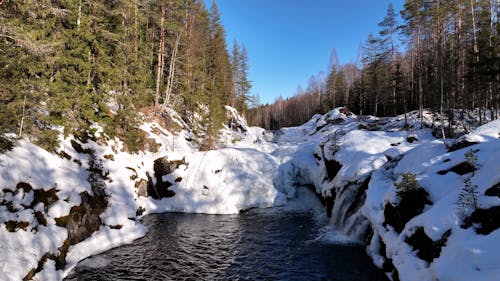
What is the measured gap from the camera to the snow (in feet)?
23.8

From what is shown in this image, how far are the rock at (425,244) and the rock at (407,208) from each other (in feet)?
4.13

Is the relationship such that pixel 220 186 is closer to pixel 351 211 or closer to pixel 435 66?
pixel 351 211

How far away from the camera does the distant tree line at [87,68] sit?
10648mm

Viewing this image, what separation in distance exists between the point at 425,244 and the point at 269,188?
15.6m

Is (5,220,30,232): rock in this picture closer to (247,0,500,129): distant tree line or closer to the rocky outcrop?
the rocky outcrop

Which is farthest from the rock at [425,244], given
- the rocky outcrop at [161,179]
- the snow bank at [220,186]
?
the rocky outcrop at [161,179]

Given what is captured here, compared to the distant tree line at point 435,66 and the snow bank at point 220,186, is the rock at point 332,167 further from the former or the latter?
the distant tree line at point 435,66

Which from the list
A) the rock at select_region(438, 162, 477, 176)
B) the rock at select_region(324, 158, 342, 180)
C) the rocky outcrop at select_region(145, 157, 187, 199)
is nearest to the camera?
the rock at select_region(438, 162, 477, 176)

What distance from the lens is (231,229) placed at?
1574 centimetres

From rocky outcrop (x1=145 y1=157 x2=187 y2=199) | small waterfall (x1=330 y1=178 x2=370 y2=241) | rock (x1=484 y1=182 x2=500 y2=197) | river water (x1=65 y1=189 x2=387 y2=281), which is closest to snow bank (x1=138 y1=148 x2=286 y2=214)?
rocky outcrop (x1=145 y1=157 x2=187 y2=199)

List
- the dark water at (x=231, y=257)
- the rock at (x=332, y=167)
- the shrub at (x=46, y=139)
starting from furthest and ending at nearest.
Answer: the rock at (x=332, y=167)
the shrub at (x=46, y=139)
the dark water at (x=231, y=257)

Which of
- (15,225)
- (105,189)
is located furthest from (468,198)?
(105,189)

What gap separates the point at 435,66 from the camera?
31.0 meters

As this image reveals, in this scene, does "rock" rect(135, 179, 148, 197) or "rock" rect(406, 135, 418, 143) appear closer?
"rock" rect(406, 135, 418, 143)
